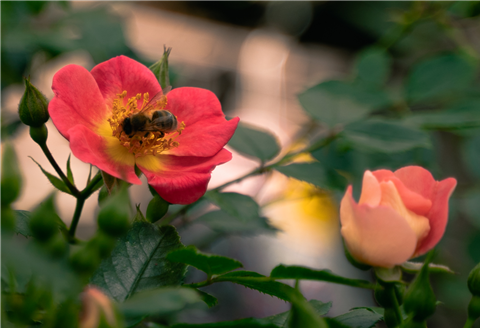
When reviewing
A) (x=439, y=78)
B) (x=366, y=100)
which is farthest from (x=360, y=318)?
(x=439, y=78)

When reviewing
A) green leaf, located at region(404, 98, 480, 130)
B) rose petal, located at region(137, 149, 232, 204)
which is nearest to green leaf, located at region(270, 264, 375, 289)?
rose petal, located at region(137, 149, 232, 204)

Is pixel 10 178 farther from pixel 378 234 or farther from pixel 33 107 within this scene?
pixel 378 234

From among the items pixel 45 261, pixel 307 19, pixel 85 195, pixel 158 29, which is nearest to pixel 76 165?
pixel 158 29

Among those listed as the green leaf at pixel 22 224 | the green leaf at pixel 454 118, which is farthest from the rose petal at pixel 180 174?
the green leaf at pixel 454 118

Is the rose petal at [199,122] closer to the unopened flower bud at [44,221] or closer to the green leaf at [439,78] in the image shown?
the unopened flower bud at [44,221]

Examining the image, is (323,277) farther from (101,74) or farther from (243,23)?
(243,23)

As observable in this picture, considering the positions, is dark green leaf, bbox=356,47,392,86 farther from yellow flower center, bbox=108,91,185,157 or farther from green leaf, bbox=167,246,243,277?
green leaf, bbox=167,246,243,277
